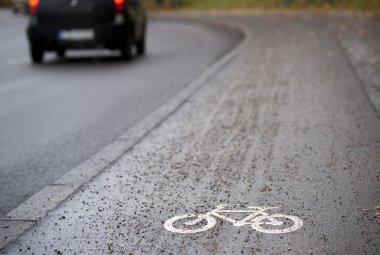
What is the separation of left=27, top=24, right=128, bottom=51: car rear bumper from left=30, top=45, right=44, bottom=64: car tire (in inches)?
14.1

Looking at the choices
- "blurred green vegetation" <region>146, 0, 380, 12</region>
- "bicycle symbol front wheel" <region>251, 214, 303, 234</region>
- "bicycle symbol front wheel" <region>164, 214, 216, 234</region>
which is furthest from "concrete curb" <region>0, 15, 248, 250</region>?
"blurred green vegetation" <region>146, 0, 380, 12</region>

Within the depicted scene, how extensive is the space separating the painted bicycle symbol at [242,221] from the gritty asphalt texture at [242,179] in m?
0.07

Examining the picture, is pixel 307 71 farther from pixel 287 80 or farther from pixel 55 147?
pixel 55 147

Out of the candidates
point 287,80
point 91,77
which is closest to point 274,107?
point 287,80

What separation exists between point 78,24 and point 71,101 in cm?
561

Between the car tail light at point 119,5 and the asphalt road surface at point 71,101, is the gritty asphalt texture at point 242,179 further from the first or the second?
the car tail light at point 119,5

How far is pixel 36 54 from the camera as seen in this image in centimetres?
1655

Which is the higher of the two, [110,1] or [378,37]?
[110,1]

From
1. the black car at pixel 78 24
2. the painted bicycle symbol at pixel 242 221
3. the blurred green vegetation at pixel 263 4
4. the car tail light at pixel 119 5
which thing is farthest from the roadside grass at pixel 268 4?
the painted bicycle symbol at pixel 242 221

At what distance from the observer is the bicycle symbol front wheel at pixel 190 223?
4.64 meters

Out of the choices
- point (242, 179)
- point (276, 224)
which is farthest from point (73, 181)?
point (276, 224)

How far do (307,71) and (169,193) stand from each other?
7.56m

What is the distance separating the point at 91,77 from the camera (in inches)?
536

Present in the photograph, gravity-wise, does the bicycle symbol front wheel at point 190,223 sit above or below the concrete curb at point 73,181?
above
